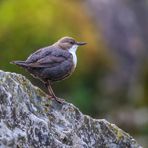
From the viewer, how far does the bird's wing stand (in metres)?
7.36

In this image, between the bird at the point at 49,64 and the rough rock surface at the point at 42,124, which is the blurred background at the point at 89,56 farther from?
the rough rock surface at the point at 42,124

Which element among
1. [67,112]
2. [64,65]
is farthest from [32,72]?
[67,112]

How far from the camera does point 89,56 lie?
65.2 ft

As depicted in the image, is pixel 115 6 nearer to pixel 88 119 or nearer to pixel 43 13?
pixel 43 13

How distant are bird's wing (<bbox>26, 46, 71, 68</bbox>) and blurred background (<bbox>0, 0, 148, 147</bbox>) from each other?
8092 millimetres

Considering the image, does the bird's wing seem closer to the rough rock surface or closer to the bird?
the bird

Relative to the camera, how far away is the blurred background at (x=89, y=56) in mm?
17672

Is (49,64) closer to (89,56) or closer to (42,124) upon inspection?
(42,124)

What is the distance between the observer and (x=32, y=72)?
755 cm

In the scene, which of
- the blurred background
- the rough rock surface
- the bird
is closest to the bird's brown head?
the bird

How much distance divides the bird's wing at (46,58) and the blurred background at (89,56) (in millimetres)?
8092

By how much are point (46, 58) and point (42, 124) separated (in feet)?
4.68

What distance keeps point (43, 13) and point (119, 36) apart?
173 inches

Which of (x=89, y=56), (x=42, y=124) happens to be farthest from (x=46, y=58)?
(x=89, y=56)
